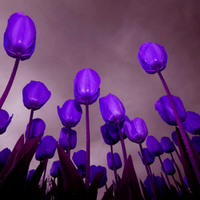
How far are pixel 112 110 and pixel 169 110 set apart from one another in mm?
534

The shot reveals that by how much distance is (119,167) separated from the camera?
9.80ft

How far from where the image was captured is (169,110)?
134 cm

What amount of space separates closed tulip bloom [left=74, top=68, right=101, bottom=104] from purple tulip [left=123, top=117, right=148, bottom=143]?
1.84ft

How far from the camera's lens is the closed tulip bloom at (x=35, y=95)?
4.64ft

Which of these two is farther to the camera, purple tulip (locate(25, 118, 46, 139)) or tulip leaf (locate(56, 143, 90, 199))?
purple tulip (locate(25, 118, 46, 139))

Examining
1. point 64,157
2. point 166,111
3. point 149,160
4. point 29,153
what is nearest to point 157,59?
point 166,111

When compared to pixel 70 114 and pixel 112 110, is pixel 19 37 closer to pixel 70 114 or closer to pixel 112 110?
pixel 70 114

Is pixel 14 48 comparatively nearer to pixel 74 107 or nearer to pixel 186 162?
pixel 74 107

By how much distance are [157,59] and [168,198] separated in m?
1.06

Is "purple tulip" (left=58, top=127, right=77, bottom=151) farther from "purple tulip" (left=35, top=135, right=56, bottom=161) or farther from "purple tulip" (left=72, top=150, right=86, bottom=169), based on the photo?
"purple tulip" (left=72, top=150, right=86, bottom=169)

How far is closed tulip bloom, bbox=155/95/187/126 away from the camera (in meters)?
1.28

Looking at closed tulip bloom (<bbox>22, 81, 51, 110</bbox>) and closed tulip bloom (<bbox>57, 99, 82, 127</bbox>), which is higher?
closed tulip bloom (<bbox>22, 81, 51, 110</bbox>)

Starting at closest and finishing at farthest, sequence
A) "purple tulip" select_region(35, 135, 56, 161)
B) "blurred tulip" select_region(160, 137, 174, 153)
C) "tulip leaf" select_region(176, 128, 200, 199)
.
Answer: "tulip leaf" select_region(176, 128, 200, 199) < "purple tulip" select_region(35, 135, 56, 161) < "blurred tulip" select_region(160, 137, 174, 153)

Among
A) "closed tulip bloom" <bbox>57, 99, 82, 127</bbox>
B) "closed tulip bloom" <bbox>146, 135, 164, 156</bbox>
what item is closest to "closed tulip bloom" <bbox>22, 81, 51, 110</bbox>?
"closed tulip bloom" <bbox>57, 99, 82, 127</bbox>
